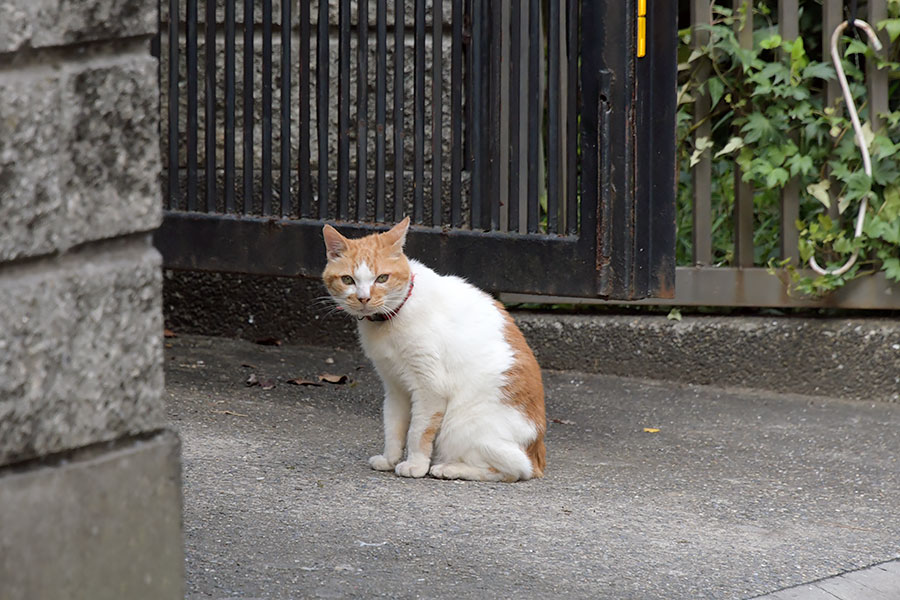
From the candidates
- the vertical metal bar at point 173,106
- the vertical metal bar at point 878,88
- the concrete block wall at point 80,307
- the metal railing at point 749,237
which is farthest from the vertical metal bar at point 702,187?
the concrete block wall at point 80,307

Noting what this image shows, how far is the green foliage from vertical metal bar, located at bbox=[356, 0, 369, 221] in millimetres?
1658

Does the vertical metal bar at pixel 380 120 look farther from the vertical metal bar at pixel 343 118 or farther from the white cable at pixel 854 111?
the white cable at pixel 854 111

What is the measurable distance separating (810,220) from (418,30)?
2196 mm

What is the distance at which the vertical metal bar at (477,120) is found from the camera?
14.1ft

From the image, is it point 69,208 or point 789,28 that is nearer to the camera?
point 69,208

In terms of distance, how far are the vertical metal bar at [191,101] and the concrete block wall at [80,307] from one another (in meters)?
2.96

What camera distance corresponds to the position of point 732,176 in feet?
19.2

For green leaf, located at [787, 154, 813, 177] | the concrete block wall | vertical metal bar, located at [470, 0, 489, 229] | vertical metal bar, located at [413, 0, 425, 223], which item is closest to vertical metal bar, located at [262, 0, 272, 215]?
vertical metal bar, located at [413, 0, 425, 223]

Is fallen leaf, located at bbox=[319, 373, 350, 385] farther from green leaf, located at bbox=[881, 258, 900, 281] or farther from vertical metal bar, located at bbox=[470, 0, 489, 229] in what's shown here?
green leaf, located at bbox=[881, 258, 900, 281]

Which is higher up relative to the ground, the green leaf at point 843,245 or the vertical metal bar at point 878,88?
the vertical metal bar at point 878,88

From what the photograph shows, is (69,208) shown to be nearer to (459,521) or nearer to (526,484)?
(459,521)

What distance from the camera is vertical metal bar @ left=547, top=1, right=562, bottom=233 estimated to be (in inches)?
166

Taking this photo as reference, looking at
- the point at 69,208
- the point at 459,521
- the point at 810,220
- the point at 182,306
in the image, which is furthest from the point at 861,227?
the point at 69,208

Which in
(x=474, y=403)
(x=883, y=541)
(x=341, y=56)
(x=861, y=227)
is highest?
(x=341, y=56)
